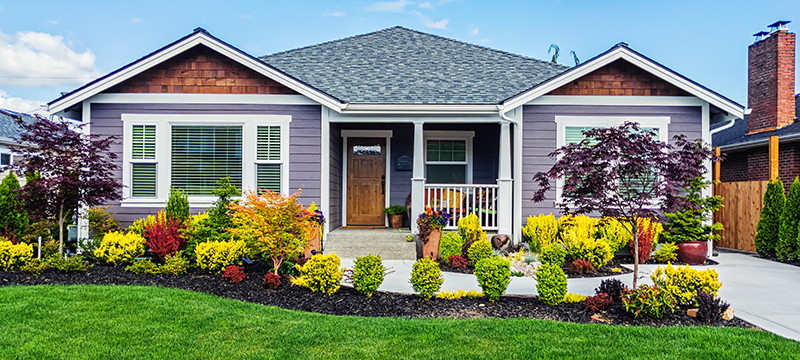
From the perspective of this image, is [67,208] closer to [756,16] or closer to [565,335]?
[565,335]

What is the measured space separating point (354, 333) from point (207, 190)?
19.0 feet

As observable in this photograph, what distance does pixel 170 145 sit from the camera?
871cm

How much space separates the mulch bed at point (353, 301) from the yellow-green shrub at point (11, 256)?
14 cm

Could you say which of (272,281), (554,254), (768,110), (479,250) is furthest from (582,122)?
(768,110)

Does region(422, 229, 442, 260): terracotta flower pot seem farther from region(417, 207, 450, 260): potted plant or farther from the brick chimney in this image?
the brick chimney

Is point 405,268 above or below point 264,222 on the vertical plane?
below

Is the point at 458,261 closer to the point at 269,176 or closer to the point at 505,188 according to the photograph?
the point at 505,188

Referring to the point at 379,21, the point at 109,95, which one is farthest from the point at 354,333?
the point at 379,21

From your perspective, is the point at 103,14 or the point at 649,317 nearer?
the point at 649,317

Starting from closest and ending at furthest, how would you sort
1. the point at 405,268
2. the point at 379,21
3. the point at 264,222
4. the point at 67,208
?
1. the point at 264,222
2. the point at 67,208
3. the point at 405,268
4. the point at 379,21

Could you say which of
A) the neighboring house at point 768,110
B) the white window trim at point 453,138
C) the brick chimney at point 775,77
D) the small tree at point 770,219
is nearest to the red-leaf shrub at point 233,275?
the white window trim at point 453,138

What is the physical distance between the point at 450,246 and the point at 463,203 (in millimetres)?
1812

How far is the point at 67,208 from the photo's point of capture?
6.84m

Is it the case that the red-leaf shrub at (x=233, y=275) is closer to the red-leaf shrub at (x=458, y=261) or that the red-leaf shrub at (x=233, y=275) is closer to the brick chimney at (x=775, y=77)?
the red-leaf shrub at (x=458, y=261)
